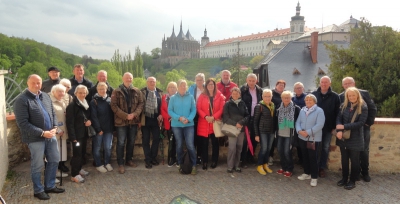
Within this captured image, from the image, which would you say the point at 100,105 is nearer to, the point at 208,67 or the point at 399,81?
the point at 399,81

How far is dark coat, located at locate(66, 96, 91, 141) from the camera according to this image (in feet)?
15.1

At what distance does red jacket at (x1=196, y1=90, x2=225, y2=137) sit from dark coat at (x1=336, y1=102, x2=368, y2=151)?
199cm

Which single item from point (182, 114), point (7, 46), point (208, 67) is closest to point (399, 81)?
point (182, 114)

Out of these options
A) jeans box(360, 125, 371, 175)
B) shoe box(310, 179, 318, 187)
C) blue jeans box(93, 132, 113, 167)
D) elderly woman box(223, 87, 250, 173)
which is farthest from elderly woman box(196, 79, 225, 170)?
jeans box(360, 125, 371, 175)

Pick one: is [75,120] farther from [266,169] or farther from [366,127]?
[366,127]

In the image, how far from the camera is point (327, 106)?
5.02 metres

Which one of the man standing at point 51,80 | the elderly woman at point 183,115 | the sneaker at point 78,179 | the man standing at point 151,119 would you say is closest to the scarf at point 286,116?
the elderly woman at point 183,115

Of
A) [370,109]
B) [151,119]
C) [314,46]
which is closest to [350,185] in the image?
[370,109]

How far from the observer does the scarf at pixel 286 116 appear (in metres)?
4.97

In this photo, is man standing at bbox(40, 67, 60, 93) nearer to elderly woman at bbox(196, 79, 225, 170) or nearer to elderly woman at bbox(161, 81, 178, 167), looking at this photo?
elderly woman at bbox(161, 81, 178, 167)

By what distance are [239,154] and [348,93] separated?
2108mm

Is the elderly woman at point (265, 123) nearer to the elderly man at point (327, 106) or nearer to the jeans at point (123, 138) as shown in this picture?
the elderly man at point (327, 106)

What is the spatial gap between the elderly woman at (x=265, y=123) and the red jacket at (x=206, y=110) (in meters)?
0.64

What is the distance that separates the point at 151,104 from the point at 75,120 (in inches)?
52.1
